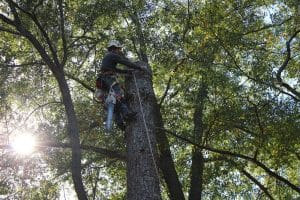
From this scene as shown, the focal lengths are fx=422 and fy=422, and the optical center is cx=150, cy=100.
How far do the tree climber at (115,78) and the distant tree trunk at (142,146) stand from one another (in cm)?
12

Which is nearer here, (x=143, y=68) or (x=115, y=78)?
(x=143, y=68)

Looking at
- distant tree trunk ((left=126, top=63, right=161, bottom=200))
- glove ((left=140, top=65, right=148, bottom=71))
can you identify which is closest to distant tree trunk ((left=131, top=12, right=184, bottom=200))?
glove ((left=140, top=65, right=148, bottom=71))

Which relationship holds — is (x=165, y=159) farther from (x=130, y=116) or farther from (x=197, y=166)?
(x=130, y=116)

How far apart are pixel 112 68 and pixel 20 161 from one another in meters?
2.91

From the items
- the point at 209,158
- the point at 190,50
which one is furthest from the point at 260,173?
the point at 190,50

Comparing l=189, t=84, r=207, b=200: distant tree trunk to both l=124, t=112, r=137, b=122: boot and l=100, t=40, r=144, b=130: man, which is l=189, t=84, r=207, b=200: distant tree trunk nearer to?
l=100, t=40, r=144, b=130: man

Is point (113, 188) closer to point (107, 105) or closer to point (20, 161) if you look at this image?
point (20, 161)

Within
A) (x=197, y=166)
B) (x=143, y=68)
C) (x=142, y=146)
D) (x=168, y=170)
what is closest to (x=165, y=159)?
(x=168, y=170)

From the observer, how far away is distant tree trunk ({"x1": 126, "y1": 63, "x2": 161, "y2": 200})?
511 centimetres

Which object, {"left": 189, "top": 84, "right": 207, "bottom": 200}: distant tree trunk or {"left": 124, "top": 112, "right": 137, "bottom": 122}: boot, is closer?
{"left": 124, "top": 112, "right": 137, "bottom": 122}: boot

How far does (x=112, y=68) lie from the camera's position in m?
6.88

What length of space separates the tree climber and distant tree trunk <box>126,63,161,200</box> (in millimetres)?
125

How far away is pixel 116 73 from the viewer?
22.5ft

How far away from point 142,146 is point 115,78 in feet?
5.86
